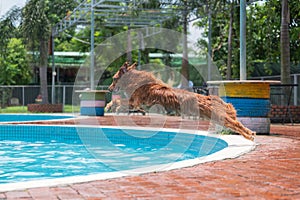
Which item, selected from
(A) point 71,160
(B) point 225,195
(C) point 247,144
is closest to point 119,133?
(A) point 71,160

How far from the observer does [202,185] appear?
13.9 feet

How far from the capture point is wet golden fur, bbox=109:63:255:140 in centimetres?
781

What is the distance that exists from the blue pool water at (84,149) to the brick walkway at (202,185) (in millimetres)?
2299

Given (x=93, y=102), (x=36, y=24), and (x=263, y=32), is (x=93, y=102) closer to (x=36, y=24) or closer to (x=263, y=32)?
(x=36, y=24)

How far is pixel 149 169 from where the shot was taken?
5168mm

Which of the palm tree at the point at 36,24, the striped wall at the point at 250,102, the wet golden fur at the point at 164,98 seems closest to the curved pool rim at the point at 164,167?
the wet golden fur at the point at 164,98

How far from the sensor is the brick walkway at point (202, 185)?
3787 mm

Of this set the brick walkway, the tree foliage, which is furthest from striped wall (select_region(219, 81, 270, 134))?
the tree foliage

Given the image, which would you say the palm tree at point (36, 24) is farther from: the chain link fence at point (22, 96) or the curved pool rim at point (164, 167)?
the curved pool rim at point (164, 167)

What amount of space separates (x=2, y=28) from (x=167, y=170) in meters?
19.6

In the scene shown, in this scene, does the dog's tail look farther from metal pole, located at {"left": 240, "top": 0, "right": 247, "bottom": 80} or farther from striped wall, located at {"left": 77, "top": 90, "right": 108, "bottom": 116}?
striped wall, located at {"left": 77, "top": 90, "right": 108, "bottom": 116}

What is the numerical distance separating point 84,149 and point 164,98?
3103mm

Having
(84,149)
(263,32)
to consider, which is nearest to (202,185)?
(84,149)

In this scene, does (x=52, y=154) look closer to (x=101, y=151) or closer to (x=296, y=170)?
(x=101, y=151)
